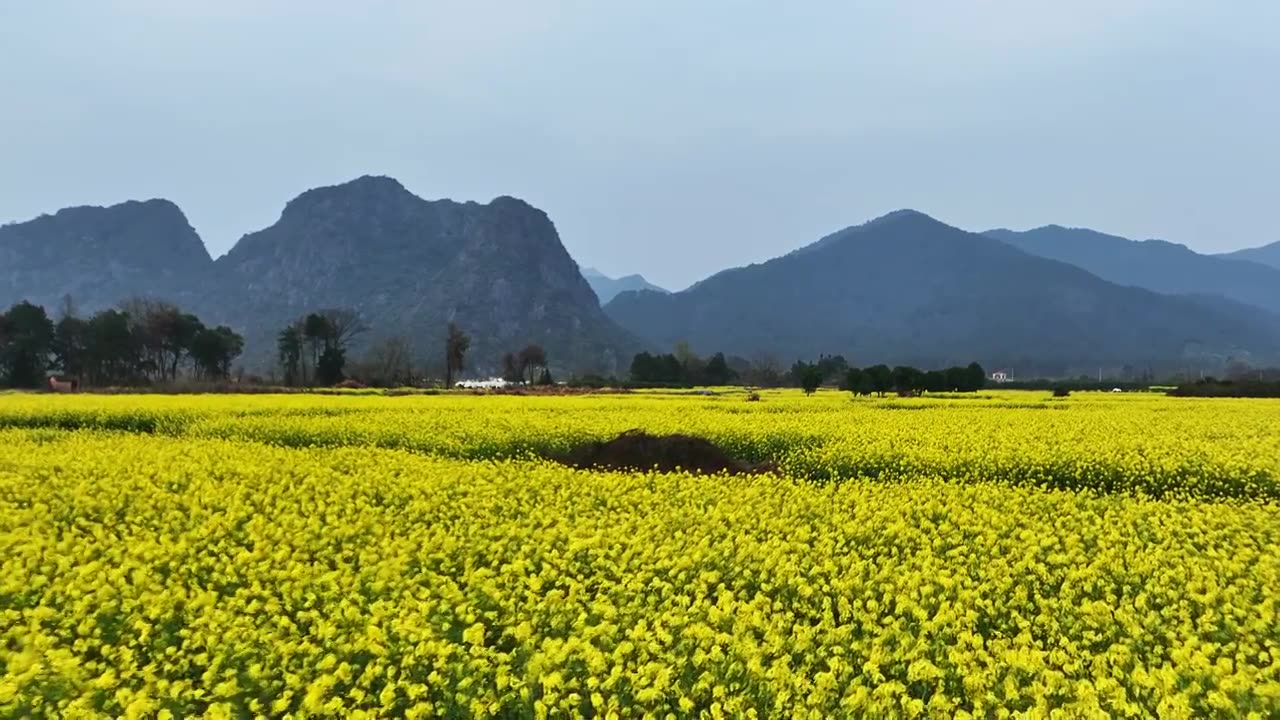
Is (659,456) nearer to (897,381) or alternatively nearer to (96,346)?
(897,381)

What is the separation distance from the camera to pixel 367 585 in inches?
267

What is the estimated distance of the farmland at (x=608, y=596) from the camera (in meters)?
4.85

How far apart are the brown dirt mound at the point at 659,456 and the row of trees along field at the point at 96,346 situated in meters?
66.5

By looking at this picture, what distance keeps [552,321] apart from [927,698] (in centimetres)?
19022

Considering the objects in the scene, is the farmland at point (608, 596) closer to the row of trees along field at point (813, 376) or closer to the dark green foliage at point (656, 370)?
the row of trees along field at point (813, 376)

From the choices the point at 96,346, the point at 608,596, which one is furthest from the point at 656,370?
the point at 608,596

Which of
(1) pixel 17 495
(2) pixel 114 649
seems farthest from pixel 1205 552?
(1) pixel 17 495

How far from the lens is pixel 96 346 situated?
73375mm

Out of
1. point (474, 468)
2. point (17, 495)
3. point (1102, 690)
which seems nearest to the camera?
point (1102, 690)

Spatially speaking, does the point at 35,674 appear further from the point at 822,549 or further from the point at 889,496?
the point at 889,496

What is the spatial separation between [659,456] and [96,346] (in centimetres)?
7510

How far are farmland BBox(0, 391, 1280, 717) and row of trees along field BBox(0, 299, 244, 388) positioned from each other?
233 ft

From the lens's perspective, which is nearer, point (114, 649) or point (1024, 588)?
point (114, 649)

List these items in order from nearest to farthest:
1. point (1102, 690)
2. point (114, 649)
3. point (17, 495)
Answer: point (1102, 690) < point (114, 649) < point (17, 495)
